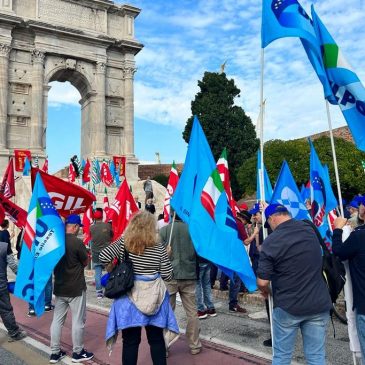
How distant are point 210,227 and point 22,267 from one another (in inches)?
101

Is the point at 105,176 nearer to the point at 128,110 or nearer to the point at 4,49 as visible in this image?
the point at 128,110

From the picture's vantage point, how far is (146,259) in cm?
394

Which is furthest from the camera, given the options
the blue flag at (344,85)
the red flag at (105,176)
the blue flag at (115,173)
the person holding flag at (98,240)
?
the blue flag at (115,173)

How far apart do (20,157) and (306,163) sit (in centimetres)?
2205

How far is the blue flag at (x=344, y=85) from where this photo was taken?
4.21m

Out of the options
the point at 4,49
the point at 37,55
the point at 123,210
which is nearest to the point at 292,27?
the point at 123,210

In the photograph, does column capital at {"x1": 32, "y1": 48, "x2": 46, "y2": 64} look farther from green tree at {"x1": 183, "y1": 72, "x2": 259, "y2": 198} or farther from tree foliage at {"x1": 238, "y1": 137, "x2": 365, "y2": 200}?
tree foliage at {"x1": 238, "y1": 137, "x2": 365, "y2": 200}

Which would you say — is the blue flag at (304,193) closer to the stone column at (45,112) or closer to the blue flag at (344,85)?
the blue flag at (344,85)

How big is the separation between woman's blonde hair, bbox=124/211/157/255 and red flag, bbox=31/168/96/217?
2428 millimetres

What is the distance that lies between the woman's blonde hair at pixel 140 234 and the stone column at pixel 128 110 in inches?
1011

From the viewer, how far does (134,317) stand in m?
3.81

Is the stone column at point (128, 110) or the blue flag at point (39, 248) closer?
the blue flag at point (39, 248)

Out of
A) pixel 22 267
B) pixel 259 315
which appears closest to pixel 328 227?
pixel 259 315

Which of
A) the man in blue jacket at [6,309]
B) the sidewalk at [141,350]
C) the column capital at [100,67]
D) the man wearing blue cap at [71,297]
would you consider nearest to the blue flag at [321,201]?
the sidewalk at [141,350]
